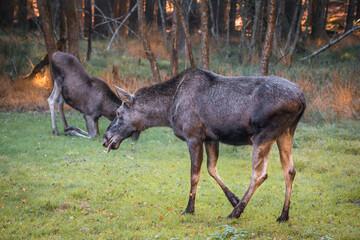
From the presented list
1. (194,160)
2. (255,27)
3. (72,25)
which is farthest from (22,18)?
(194,160)

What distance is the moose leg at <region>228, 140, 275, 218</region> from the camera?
17.7 ft

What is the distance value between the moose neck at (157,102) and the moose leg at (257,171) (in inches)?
73.9

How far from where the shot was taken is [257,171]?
222 inches

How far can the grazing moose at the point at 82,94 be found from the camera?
482 inches

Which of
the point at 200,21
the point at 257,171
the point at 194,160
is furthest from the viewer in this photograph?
the point at 200,21

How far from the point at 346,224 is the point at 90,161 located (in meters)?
5.99

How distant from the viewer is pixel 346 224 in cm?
552

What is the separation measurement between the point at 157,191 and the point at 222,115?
231 cm

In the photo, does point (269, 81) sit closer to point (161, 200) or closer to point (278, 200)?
point (278, 200)

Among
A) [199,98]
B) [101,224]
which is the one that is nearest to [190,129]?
[199,98]

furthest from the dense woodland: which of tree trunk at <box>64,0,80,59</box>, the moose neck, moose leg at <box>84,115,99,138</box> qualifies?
the moose neck

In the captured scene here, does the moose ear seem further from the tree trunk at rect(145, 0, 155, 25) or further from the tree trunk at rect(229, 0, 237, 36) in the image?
the tree trunk at rect(145, 0, 155, 25)

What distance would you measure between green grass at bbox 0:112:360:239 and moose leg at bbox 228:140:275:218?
195 millimetres

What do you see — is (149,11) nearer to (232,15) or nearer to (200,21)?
(200,21)
